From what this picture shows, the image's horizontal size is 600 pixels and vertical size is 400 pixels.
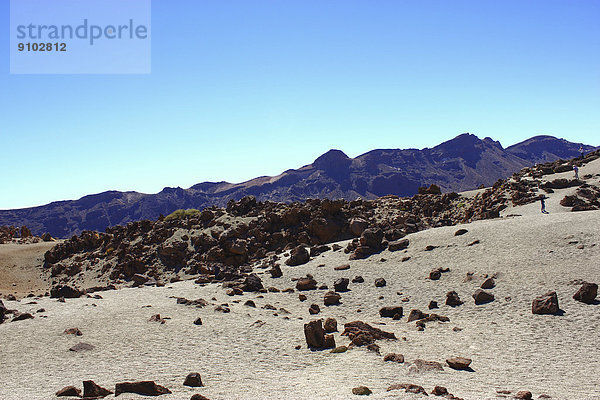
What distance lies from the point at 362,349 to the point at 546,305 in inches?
231

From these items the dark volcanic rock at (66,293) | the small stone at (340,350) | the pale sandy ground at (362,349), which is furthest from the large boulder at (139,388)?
the dark volcanic rock at (66,293)

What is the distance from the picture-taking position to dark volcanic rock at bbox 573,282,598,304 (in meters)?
13.8

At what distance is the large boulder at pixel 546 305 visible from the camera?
13453mm

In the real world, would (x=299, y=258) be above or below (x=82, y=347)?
above

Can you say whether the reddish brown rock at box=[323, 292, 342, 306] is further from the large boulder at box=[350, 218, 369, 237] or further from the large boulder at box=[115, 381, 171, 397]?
the large boulder at box=[350, 218, 369, 237]

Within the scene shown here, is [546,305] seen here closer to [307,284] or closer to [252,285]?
[307,284]

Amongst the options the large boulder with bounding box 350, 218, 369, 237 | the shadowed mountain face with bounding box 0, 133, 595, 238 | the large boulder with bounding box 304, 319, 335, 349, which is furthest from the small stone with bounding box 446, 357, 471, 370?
the shadowed mountain face with bounding box 0, 133, 595, 238

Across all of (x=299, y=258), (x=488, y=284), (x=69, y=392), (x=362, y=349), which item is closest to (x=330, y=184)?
(x=299, y=258)

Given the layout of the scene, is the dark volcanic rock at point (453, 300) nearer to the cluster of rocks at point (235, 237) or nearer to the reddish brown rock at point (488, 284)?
the reddish brown rock at point (488, 284)

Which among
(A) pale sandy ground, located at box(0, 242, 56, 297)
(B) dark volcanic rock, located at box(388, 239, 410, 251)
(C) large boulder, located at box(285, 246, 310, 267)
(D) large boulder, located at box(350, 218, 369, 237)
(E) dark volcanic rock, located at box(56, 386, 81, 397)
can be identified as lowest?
(A) pale sandy ground, located at box(0, 242, 56, 297)

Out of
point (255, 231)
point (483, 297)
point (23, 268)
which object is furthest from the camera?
point (23, 268)

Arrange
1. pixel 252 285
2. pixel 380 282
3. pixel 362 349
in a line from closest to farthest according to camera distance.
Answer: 1. pixel 362 349
2. pixel 380 282
3. pixel 252 285

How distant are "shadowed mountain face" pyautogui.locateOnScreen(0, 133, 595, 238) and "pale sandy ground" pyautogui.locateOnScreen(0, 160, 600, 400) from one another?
109m

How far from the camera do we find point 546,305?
1353cm
